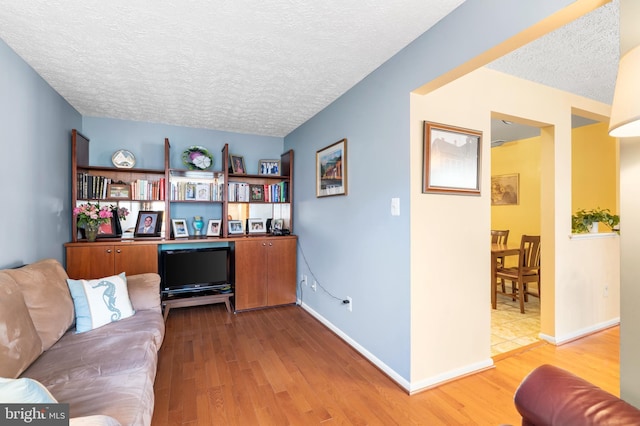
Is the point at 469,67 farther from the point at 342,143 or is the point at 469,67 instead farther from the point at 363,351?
the point at 363,351

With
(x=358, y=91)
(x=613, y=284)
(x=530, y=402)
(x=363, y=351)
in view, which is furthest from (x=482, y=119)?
(x=613, y=284)

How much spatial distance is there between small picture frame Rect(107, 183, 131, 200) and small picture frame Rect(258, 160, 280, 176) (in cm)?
163

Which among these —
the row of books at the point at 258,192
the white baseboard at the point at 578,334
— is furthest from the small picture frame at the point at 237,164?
the white baseboard at the point at 578,334

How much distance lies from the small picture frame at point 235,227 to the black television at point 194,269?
1.09 ft

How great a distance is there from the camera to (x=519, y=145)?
5117mm

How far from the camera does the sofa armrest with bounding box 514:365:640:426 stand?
0.82 m

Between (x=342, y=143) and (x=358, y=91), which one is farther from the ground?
(x=358, y=91)

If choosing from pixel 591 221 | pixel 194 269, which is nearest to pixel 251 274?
pixel 194 269

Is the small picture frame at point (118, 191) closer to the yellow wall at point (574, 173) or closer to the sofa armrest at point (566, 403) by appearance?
the sofa armrest at point (566, 403)

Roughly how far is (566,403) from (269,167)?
3807 mm

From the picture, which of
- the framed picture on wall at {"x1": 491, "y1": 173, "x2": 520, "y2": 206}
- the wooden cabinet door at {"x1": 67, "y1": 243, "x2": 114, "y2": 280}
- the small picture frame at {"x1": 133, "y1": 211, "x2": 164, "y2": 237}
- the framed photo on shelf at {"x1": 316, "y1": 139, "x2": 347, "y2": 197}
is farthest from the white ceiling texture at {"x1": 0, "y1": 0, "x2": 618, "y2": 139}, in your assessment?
the framed picture on wall at {"x1": 491, "y1": 173, "x2": 520, "y2": 206}

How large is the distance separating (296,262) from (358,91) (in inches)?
90.4

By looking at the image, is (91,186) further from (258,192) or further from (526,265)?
(526,265)

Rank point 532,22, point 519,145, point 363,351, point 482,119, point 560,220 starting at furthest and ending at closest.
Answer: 1. point 519,145
2. point 560,220
3. point 363,351
4. point 482,119
5. point 532,22
